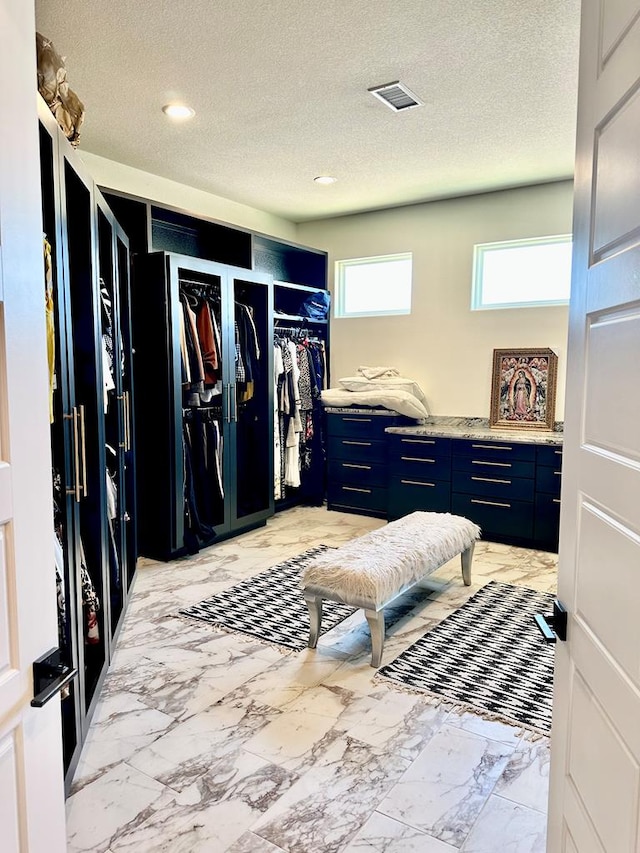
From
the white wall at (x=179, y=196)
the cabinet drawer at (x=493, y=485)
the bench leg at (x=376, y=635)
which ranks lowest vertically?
the bench leg at (x=376, y=635)

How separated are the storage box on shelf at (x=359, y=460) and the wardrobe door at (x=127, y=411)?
218cm

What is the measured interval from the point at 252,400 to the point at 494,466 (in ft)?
6.56

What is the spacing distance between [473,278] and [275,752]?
416 centimetres

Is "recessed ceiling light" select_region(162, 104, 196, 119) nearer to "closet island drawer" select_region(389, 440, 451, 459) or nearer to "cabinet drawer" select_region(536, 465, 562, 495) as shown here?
"closet island drawer" select_region(389, 440, 451, 459)

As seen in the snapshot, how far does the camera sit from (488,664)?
260 centimetres

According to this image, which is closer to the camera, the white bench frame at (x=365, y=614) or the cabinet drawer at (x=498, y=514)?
the white bench frame at (x=365, y=614)

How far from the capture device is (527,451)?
4211 mm

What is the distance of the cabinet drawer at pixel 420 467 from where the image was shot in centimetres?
457

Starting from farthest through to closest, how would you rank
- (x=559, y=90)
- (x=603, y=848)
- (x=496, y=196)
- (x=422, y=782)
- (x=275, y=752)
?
(x=496, y=196)
(x=559, y=90)
(x=275, y=752)
(x=422, y=782)
(x=603, y=848)

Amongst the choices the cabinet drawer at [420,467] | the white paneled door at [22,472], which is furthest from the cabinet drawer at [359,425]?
the white paneled door at [22,472]

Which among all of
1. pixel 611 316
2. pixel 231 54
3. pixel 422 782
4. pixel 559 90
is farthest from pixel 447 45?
pixel 422 782

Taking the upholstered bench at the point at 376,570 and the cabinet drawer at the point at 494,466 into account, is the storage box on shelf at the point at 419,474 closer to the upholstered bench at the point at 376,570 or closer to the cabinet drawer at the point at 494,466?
the cabinet drawer at the point at 494,466

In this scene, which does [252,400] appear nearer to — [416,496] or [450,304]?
[416,496]

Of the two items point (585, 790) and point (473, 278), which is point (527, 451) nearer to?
point (473, 278)
